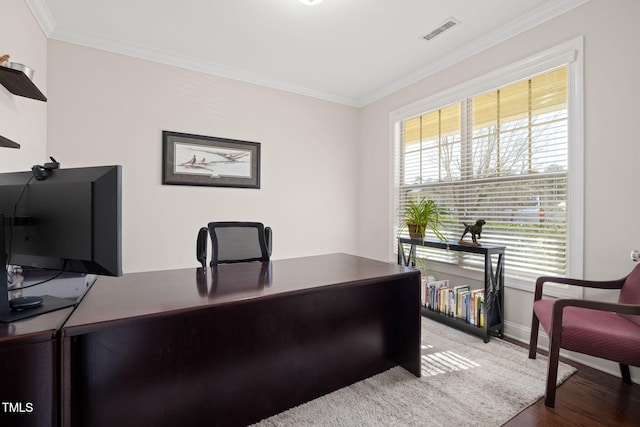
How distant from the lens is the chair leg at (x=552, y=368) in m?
1.66

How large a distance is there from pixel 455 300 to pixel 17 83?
3745 mm

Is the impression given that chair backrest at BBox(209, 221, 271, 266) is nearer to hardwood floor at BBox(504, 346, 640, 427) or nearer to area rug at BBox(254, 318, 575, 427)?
area rug at BBox(254, 318, 575, 427)

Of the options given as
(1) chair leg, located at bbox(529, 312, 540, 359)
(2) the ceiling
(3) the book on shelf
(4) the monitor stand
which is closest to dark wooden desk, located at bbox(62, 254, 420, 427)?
(4) the monitor stand

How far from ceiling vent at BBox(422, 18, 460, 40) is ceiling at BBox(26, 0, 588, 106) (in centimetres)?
4

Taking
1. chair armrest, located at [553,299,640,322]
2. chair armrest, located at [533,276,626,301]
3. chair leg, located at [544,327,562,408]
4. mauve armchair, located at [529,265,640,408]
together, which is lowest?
chair leg, located at [544,327,562,408]

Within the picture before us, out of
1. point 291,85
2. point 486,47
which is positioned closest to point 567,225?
point 486,47

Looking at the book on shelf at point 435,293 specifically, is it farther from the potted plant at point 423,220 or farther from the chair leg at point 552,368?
the chair leg at point 552,368

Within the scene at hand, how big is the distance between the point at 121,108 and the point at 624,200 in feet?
13.8

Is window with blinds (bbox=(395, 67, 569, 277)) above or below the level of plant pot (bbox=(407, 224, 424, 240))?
above

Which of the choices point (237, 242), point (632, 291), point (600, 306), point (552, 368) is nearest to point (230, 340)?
point (237, 242)

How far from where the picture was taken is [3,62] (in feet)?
6.02

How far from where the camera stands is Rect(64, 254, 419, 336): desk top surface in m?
1.14

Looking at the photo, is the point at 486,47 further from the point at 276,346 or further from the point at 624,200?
the point at 276,346

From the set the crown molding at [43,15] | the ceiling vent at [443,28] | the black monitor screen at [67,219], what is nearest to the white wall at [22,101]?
the crown molding at [43,15]
